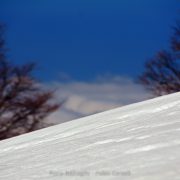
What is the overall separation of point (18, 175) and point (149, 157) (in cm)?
45

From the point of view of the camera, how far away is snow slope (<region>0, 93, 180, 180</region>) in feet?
3.76

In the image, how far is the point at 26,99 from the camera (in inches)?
420

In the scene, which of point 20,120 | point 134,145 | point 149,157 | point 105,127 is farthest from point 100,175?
point 20,120

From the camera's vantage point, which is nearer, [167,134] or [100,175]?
[100,175]

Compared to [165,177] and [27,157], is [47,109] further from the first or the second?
[165,177]

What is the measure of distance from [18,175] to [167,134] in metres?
0.49

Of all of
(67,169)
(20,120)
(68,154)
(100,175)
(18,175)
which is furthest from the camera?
(20,120)

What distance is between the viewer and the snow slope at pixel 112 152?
3.76ft

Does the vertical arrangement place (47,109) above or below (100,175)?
above

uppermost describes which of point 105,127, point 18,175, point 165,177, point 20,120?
point 20,120

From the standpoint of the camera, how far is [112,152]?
1.42m

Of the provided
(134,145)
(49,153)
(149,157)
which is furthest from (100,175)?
(49,153)

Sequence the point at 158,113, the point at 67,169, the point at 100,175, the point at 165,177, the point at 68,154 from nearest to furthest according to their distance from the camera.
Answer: the point at 165,177 → the point at 100,175 → the point at 67,169 → the point at 68,154 → the point at 158,113

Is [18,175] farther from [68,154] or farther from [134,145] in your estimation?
[134,145]
